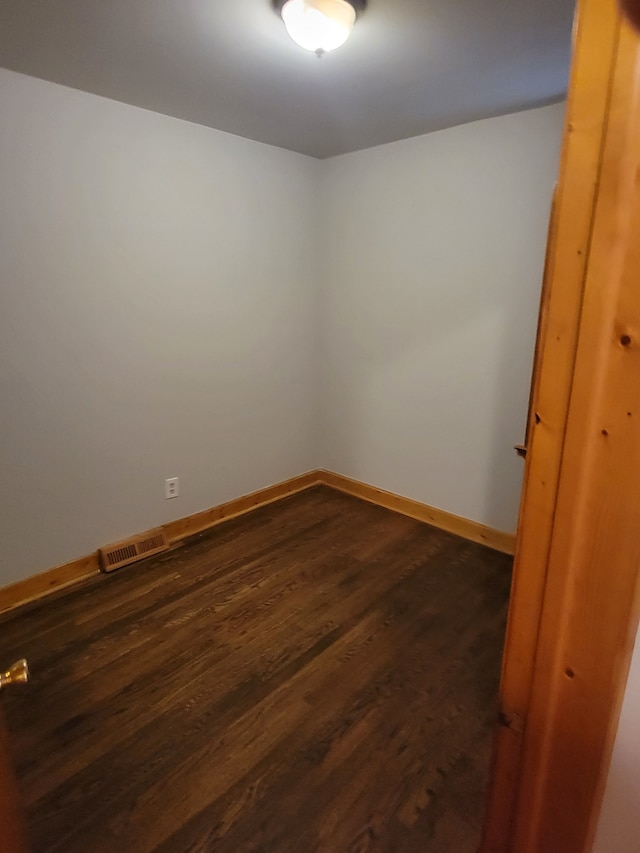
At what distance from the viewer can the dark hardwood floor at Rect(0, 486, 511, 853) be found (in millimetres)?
1422

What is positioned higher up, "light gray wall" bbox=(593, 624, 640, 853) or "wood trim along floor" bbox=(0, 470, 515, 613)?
"light gray wall" bbox=(593, 624, 640, 853)

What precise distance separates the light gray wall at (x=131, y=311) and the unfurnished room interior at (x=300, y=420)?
1cm

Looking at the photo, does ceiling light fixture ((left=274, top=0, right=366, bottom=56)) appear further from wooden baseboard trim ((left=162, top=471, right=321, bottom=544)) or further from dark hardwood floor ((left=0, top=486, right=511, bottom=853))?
wooden baseboard trim ((left=162, top=471, right=321, bottom=544))

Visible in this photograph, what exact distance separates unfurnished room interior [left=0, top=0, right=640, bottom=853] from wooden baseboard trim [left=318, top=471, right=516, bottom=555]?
20 mm

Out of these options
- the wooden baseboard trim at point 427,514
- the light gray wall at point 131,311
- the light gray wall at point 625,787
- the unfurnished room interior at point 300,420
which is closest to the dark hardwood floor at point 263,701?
the unfurnished room interior at point 300,420

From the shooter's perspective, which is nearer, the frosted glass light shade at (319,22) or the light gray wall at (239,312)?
the frosted glass light shade at (319,22)

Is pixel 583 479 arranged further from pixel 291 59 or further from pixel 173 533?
pixel 173 533

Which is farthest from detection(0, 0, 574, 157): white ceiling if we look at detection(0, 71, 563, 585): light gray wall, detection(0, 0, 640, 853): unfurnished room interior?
detection(0, 71, 563, 585): light gray wall

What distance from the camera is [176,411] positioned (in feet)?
9.33

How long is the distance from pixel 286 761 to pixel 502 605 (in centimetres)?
129

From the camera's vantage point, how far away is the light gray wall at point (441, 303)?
2541mm

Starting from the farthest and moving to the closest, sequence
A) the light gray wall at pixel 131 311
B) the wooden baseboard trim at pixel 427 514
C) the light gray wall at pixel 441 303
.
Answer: the wooden baseboard trim at pixel 427 514 < the light gray wall at pixel 441 303 < the light gray wall at pixel 131 311

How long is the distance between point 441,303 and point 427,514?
133cm

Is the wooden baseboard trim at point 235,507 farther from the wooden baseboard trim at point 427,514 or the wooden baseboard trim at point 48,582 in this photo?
the wooden baseboard trim at point 48,582
